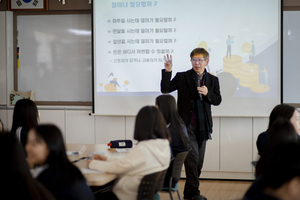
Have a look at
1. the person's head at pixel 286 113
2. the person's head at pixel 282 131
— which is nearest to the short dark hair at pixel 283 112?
the person's head at pixel 286 113

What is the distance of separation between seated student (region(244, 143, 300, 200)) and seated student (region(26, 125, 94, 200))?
27.6 inches

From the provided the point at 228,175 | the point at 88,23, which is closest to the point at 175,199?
the point at 228,175

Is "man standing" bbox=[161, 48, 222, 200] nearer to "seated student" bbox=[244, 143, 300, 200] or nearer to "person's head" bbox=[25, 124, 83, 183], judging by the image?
"person's head" bbox=[25, 124, 83, 183]

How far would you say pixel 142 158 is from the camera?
1.73 metres

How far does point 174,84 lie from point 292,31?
1946mm

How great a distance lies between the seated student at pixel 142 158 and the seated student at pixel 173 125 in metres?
0.46

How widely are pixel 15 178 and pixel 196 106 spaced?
7.64 ft

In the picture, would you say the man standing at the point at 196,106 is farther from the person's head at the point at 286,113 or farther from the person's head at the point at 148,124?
the person's head at the point at 148,124

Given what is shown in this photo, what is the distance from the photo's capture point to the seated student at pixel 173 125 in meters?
2.31

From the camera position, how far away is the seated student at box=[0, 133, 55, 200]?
96 cm

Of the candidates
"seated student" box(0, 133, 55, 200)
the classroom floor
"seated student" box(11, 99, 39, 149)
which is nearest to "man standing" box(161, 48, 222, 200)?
the classroom floor

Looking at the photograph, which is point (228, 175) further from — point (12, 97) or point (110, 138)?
point (12, 97)

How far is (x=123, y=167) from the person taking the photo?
174 cm

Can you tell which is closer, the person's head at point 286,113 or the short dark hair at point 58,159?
the short dark hair at point 58,159
